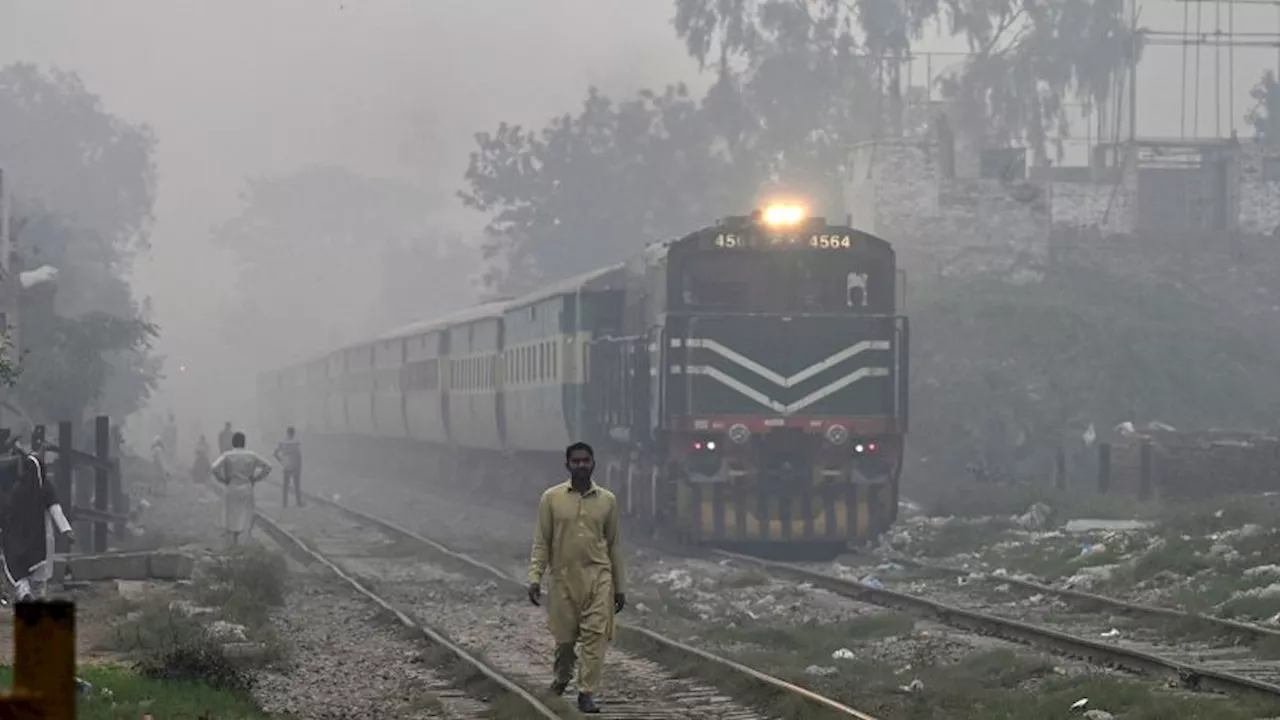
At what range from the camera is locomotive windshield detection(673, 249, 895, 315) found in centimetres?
2325

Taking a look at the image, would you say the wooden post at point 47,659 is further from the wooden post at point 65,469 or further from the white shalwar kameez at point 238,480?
the white shalwar kameez at point 238,480

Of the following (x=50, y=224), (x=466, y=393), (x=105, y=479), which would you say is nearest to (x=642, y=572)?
(x=105, y=479)

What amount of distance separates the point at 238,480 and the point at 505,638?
292 inches

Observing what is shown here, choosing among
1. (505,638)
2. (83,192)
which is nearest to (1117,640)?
(505,638)

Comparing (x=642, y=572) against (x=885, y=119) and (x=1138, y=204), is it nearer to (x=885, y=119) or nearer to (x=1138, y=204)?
(x=1138, y=204)

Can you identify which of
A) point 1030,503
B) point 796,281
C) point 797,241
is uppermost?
point 797,241

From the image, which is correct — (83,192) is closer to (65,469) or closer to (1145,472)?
(1145,472)

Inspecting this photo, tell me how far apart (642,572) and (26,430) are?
1127cm

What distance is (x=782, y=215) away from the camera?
76.8 ft

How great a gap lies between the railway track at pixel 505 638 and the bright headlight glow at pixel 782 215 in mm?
4807

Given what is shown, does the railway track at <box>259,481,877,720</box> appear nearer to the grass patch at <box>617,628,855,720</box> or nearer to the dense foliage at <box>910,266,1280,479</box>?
the grass patch at <box>617,628,855,720</box>

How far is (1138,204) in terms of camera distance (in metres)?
52.7

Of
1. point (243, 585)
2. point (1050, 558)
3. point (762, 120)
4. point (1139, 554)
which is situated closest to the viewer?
point (243, 585)

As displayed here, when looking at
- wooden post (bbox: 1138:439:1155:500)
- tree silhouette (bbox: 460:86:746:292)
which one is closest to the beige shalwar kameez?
wooden post (bbox: 1138:439:1155:500)
